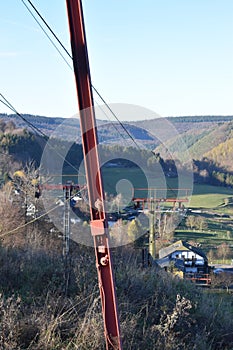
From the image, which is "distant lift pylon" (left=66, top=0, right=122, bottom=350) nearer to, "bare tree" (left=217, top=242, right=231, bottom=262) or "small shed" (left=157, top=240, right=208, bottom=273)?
"small shed" (left=157, top=240, right=208, bottom=273)

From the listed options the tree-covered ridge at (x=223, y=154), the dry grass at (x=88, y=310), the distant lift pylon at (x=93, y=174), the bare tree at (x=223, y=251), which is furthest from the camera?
the bare tree at (x=223, y=251)

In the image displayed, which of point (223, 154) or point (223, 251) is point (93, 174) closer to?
point (223, 154)

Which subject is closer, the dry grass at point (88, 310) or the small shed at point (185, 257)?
the dry grass at point (88, 310)

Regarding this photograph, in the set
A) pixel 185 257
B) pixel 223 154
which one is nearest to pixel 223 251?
pixel 223 154

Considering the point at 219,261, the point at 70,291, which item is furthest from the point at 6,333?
the point at 219,261

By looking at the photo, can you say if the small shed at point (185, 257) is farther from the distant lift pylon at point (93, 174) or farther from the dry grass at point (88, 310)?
the distant lift pylon at point (93, 174)

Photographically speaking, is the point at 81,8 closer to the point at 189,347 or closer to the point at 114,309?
the point at 114,309

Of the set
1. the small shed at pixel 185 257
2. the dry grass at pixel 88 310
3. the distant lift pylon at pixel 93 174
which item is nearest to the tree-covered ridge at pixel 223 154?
the small shed at pixel 185 257

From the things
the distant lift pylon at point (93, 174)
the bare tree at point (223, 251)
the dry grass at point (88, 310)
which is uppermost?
the distant lift pylon at point (93, 174)

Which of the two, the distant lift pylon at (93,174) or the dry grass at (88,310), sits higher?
the distant lift pylon at (93,174)
